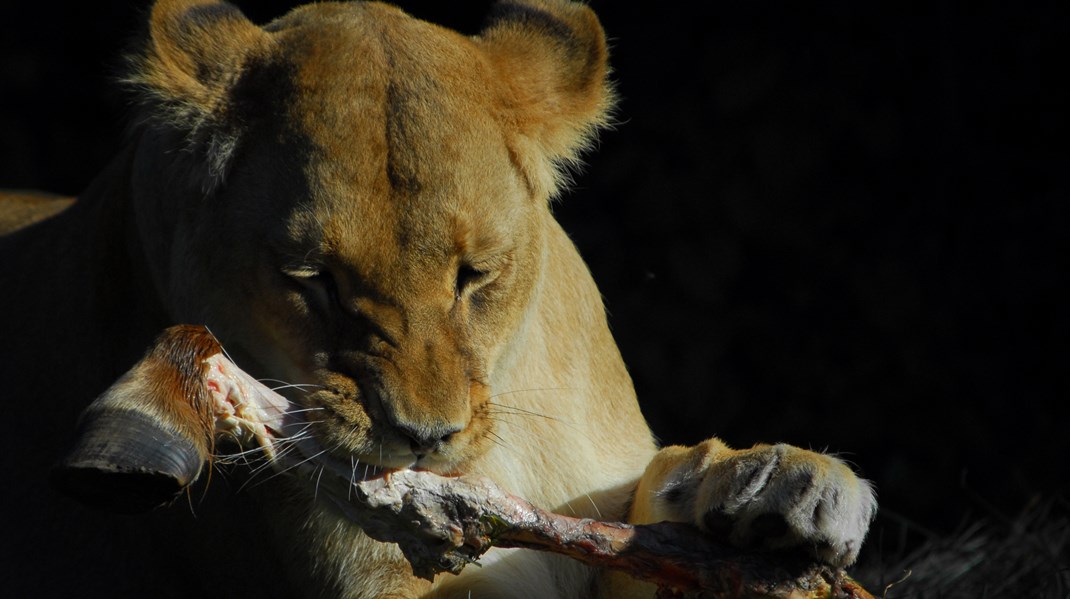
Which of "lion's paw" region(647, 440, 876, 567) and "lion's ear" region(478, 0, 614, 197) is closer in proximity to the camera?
"lion's paw" region(647, 440, 876, 567)

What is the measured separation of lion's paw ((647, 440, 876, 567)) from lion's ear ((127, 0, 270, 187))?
1.06 m

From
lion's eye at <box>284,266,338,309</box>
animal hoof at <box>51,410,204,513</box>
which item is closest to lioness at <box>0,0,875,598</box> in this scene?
lion's eye at <box>284,266,338,309</box>

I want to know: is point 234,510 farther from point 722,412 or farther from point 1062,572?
point 722,412

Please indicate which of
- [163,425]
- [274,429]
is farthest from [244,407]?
[163,425]

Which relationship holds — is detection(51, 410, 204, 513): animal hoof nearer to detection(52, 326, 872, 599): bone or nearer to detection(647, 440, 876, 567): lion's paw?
detection(52, 326, 872, 599): bone

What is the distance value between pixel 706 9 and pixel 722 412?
165 cm

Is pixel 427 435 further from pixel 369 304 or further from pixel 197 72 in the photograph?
pixel 197 72

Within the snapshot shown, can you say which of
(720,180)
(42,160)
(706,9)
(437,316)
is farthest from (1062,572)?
(42,160)

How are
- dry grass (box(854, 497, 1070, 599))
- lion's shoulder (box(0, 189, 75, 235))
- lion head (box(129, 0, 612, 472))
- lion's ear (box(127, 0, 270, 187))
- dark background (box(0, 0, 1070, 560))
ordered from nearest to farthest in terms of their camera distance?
lion head (box(129, 0, 612, 472)) < lion's ear (box(127, 0, 270, 187)) < dry grass (box(854, 497, 1070, 599)) < lion's shoulder (box(0, 189, 75, 235)) < dark background (box(0, 0, 1070, 560))

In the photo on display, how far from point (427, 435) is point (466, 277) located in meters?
0.33

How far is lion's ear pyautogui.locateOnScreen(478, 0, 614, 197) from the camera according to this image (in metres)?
2.54

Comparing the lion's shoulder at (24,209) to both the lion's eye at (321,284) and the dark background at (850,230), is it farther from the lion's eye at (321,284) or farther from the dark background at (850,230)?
the lion's eye at (321,284)

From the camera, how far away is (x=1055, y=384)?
498 cm

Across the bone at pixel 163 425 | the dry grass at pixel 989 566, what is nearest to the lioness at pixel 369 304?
the bone at pixel 163 425
